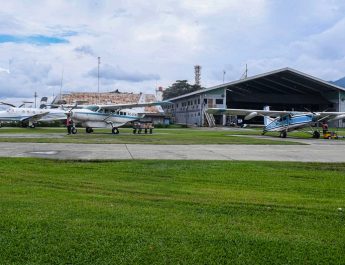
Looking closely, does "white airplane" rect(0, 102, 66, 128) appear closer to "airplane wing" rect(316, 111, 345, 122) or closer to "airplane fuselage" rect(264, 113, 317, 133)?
"airplane fuselage" rect(264, 113, 317, 133)

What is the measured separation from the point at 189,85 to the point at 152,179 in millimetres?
122998

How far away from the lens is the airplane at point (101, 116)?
41094mm

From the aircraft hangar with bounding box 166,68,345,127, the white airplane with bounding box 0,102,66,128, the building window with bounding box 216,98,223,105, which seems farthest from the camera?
the building window with bounding box 216,98,223,105

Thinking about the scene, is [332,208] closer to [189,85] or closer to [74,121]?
[74,121]

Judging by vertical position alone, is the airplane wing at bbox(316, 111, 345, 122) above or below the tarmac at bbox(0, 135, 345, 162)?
above

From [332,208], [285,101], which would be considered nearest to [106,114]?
[332,208]

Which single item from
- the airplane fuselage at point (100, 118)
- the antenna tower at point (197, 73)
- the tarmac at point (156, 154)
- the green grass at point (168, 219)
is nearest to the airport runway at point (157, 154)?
the tarmac at point (156, 154)

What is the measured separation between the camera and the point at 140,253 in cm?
485

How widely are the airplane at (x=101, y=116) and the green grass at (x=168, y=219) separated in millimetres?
30115

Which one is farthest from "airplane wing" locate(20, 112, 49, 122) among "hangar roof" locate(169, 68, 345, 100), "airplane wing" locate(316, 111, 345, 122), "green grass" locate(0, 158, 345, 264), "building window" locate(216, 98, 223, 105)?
"green grass" locate(0, 158, 345, 264)

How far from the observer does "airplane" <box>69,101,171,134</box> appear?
41.1m

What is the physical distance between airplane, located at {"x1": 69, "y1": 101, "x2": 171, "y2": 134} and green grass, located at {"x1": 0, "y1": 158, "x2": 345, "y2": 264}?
98.8 feet

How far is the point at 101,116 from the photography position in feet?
139

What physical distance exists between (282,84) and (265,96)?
32.8 feet
